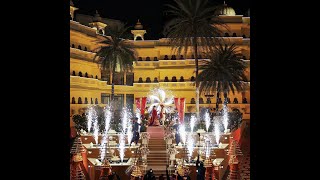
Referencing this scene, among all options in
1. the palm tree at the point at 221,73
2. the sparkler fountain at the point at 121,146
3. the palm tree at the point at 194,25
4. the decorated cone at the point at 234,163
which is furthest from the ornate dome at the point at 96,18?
the decorated cone at the point at 234,163

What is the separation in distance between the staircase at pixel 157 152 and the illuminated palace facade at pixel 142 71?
16.7 meters

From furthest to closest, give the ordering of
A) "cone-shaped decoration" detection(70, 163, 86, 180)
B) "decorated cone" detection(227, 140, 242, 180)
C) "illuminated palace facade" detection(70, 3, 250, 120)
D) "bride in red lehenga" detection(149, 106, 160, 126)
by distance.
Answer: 1. "illuminated palace facade" detection(70, 3, 250, 120)
2. "bride in red lehenga" detection(149, 106, 160, 126)
3. "decorated cone" detection(227, 140, 242, 180)
4. "cone-shaped decoration" detection(70, 163, 86, 180)

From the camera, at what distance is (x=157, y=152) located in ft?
87.4

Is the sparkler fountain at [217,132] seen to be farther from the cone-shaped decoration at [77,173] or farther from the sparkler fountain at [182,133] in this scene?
the cone-shaped decoration at [77,173]

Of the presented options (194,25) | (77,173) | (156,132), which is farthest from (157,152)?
(194,25)

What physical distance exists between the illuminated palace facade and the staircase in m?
16.7

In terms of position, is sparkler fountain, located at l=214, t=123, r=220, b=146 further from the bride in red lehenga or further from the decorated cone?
the decorated cone

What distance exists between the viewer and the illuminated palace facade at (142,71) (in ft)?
153

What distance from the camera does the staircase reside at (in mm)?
24641

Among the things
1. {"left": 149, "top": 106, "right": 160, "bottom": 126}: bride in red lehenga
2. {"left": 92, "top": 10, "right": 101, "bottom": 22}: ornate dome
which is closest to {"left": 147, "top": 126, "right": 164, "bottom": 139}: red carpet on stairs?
{"left": 149, "top": 106, "right": 160, "bottom": 126}: bride in red lehenga
